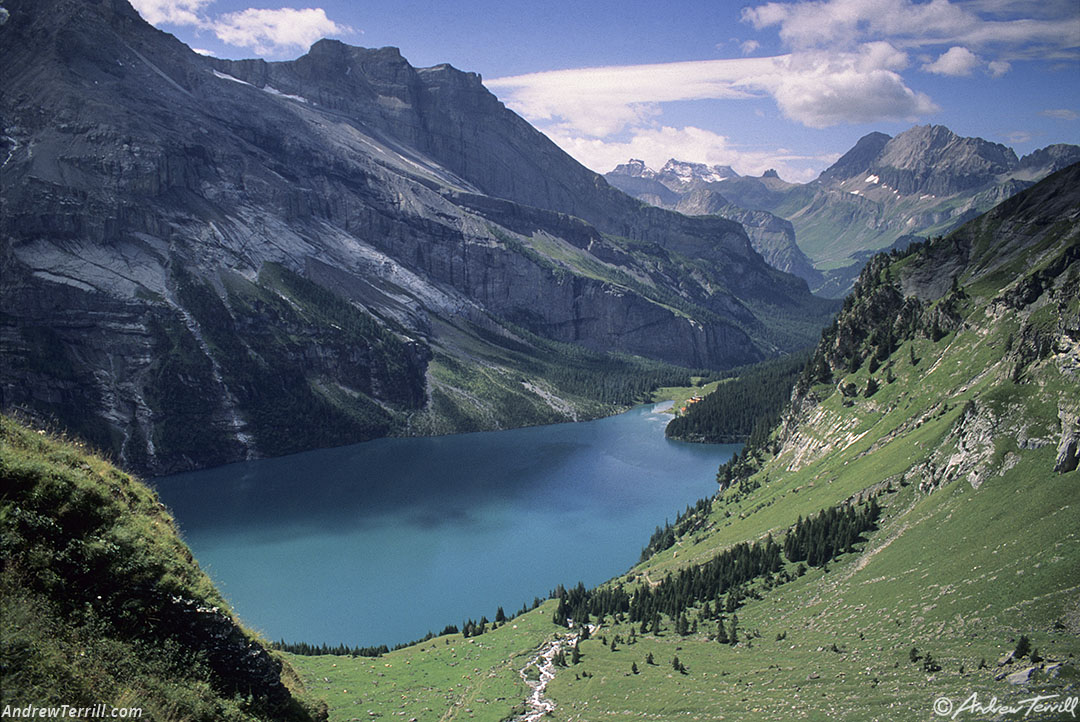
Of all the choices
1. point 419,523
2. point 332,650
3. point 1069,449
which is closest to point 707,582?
point 1069,449

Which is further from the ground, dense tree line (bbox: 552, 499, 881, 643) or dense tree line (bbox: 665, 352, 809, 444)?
dense tree line (bbox: 665, 352, 809, 444)

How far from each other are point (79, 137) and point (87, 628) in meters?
214

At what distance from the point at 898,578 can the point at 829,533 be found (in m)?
15.8

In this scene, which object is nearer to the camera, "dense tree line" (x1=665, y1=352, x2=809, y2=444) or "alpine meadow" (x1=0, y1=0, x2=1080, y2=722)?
"alpine meadow" (x1=0, y1=0, x2=1080, y2=722)

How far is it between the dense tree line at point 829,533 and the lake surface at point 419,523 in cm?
3438

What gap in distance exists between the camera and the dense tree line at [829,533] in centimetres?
6322

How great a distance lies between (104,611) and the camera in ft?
61.3

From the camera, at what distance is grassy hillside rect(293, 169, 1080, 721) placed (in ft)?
121

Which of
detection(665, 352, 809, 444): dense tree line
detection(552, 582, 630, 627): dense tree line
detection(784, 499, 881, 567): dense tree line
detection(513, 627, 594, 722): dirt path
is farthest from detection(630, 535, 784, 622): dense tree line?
detection(665, 352, 809, 444): dense tree line

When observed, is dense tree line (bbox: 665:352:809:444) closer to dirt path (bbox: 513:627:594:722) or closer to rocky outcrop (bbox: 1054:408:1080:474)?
dirt path (bbox: 513:627:594:722)

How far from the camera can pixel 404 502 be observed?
132m

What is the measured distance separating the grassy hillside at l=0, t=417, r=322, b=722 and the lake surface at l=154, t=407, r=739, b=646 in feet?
201

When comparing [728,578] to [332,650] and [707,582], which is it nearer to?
[707,582]

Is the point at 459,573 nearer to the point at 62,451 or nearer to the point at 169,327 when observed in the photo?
the point at 62,451
